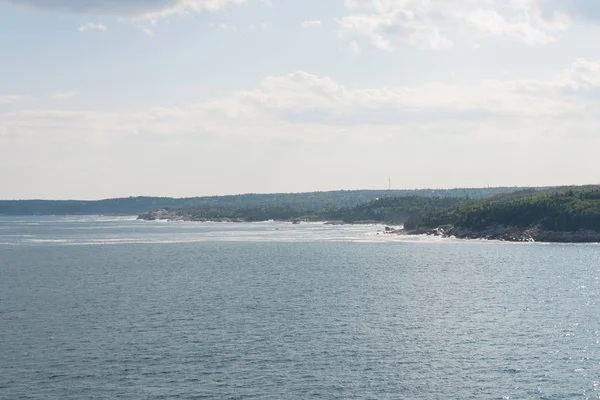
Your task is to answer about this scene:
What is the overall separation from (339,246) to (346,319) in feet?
383

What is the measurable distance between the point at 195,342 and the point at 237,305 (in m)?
23.1

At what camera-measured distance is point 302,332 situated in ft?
242

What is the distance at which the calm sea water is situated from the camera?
2173 inches

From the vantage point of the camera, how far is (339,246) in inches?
7825

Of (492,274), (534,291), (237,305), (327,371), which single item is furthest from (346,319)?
(492,274)

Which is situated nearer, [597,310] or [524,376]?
[524,376]

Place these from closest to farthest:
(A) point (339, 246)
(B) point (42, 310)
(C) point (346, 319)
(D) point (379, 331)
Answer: (D) point (379, 331)
(C) point (346, 319)
(B) point (42, 310)
(A) point (339, 246)

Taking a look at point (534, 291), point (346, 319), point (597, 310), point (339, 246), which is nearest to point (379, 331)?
point (346, 319)

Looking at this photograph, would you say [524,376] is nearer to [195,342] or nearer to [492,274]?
[195,342]

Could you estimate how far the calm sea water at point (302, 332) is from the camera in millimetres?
55188

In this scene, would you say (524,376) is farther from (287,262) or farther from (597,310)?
(287,262)

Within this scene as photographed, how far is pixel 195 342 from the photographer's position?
227 feet

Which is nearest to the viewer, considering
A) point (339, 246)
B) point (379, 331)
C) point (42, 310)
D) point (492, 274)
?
point (379, 331)

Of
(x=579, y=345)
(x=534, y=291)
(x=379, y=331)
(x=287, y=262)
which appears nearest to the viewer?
(x=579, y=345)
